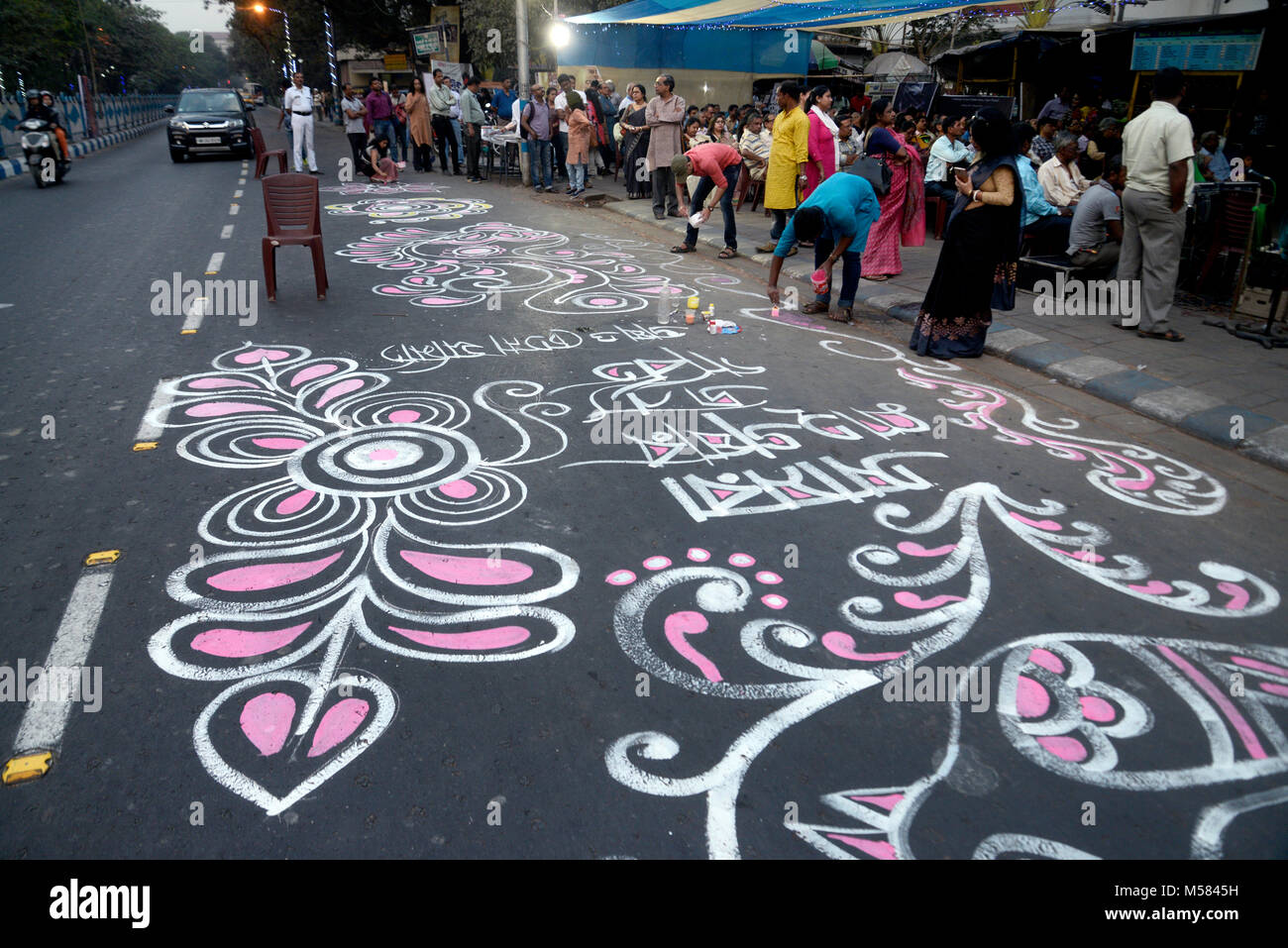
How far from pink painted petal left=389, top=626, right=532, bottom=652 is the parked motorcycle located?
1598 cm

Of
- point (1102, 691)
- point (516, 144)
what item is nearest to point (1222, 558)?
point (1102, 691)

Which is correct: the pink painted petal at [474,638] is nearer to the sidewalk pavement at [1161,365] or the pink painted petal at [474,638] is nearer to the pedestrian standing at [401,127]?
the sidewalk pavement at [1161,365]

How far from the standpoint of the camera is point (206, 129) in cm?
1855

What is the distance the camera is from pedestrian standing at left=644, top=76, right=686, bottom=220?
11.7 m

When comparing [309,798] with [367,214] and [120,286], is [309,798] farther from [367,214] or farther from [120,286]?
[367,214]

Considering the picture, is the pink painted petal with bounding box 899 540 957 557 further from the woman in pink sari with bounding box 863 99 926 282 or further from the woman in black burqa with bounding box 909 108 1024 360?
the woman in pink sari with bounding box 863 99 926 282

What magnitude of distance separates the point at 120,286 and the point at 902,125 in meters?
9.41

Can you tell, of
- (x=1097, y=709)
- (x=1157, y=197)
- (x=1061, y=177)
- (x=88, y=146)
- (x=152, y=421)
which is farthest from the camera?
(x=88, y=146)

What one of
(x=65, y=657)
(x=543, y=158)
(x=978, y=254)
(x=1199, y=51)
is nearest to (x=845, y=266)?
(x=978, y=254)

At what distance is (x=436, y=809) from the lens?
7.22ft

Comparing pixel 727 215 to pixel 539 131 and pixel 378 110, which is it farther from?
pixel 378 110

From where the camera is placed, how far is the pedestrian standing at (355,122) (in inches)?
607

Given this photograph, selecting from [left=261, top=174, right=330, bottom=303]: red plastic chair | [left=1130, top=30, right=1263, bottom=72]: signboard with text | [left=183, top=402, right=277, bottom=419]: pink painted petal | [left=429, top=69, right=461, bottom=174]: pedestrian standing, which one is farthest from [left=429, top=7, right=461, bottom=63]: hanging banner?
[left=183, top=402, right=277, bottom=419]: pink painted petal

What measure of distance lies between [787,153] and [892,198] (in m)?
1.33
